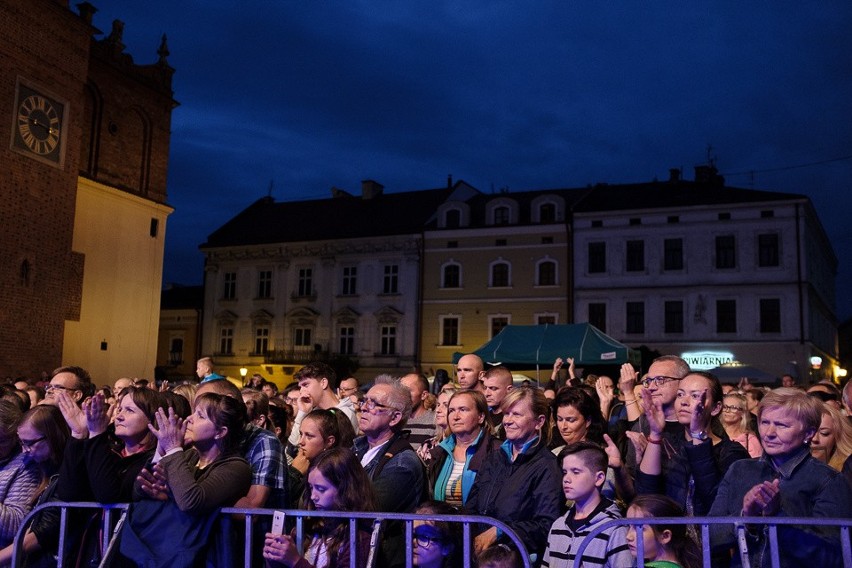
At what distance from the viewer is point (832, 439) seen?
15.4 ft

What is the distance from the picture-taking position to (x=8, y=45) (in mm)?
20000

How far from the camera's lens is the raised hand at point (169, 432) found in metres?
4.03

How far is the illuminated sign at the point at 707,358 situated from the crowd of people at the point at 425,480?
29192 mm

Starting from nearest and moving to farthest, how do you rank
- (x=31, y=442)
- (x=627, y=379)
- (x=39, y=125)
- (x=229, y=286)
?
(x=31, y=442) < (x=627, y=379) < (x=39, y=125) < (x=229, y=286)

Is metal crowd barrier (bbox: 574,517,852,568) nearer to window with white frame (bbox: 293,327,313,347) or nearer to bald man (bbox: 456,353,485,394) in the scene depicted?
bald man (bbox: 456,353,485,394)

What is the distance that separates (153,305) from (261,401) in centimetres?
2221

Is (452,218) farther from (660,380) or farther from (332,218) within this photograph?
(660,380)

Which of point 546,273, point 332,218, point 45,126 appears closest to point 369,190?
point 332,218

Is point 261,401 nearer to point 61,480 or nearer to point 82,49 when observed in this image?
point 61,480

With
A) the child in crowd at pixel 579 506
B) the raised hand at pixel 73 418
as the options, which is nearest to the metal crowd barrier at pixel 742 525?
the child in crowd at pixel 579 506

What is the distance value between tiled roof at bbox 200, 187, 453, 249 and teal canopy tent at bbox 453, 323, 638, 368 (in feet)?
71.1

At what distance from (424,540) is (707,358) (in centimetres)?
3184

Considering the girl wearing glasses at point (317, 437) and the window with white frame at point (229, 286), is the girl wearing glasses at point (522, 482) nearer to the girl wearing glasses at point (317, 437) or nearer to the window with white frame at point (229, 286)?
the girl wearing glasses at point (317, 437)

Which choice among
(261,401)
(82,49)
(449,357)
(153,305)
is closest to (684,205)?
(449,357)
